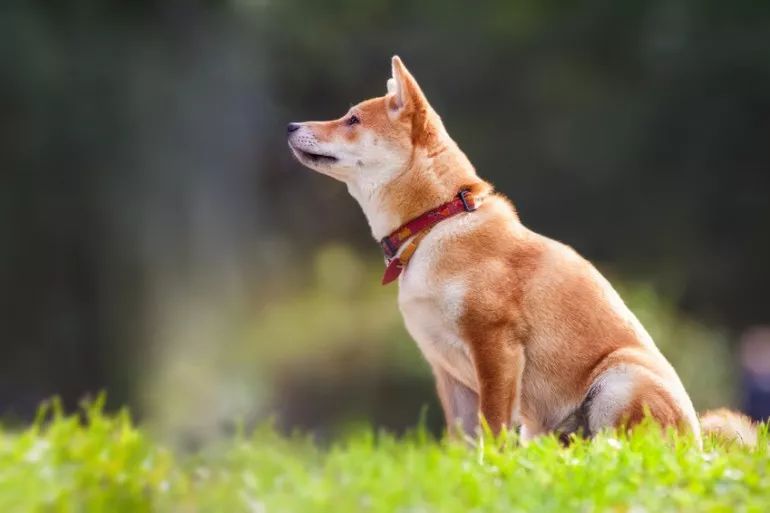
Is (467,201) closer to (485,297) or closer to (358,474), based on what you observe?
(485,297)

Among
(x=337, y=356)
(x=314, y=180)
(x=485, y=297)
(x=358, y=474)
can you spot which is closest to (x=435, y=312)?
(x=485, y=297)

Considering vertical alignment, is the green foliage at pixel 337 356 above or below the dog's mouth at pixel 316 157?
below

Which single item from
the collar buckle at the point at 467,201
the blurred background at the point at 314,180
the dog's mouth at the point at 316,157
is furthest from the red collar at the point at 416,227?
the blurred background at the point at 314,180

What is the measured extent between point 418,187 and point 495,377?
2.68 ft

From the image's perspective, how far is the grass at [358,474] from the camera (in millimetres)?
2984

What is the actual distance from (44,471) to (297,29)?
10.5 m

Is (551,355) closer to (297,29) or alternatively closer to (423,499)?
(423,499)

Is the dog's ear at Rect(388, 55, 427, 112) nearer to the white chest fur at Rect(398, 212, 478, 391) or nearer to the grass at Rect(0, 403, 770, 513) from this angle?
the white chest fur at Rect(398, 212, 478, 391)

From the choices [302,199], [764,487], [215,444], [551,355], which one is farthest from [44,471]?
[302,199]

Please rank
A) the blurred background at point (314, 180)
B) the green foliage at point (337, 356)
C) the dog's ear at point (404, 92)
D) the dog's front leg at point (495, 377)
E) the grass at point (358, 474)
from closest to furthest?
the grass at point (358, 474) → the dog's front leg at point (495, 377) → the dog's ear at point (404, 92) → the green foliage at point (337, 356) → the blurred background at point (314, 180)

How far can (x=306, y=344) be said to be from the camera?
11.6m

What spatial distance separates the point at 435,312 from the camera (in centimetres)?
402

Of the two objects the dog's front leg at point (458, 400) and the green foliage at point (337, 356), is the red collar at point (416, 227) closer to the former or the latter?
the dog's front leg at point (458, 400)

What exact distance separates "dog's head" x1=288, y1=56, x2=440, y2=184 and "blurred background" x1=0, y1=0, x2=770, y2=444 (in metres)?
6.71
